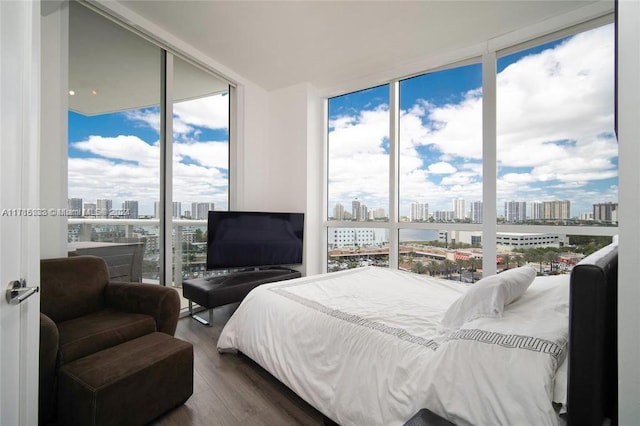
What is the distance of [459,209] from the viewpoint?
321 centimetres

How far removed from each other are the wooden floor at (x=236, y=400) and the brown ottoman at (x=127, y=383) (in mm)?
120

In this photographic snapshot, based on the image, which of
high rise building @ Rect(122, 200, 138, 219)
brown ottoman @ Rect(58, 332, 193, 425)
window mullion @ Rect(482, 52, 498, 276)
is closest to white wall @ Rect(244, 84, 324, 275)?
high rise building @ Rect(122, 200, 138, 219)

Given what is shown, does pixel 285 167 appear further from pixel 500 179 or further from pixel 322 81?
pixel 500 179

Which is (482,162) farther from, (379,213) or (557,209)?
(379,213)

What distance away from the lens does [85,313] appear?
1.97 m

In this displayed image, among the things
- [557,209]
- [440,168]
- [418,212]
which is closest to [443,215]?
[418,212]

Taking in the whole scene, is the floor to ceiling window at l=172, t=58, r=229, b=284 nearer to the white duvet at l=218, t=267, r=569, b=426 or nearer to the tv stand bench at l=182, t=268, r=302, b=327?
the tv stand bench at l=182, t=268, r=302, b=327

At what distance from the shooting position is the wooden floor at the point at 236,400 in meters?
1.55

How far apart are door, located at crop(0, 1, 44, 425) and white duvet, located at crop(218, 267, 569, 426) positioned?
1.14m

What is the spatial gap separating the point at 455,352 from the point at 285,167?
11.2ft

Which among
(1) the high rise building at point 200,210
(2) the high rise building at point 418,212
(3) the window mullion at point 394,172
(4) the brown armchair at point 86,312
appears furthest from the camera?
(3) the window mullion at point 394,172

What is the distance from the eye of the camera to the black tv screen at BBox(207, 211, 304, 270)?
123 inches

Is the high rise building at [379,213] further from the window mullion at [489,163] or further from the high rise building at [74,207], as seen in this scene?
the high rise building at [74,207]

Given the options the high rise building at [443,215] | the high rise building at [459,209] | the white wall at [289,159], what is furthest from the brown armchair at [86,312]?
the high rise building at [459,209]
